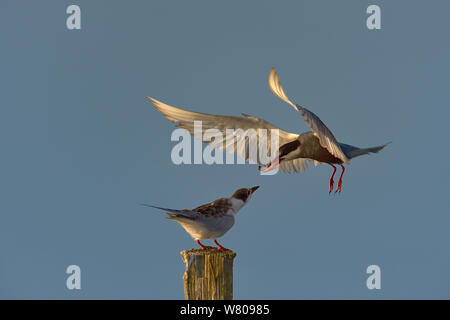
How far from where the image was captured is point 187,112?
26.4ft

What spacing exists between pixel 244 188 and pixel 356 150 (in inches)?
79.4

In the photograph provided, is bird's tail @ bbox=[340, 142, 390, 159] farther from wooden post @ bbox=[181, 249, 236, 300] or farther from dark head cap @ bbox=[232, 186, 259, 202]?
wooden post @ bbox=[181, 249, 236, 300]

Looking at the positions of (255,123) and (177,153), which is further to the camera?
(255,123)

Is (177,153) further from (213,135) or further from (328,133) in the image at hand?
(328,133)

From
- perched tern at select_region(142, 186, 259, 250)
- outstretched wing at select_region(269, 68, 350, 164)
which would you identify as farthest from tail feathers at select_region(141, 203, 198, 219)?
outstretched wing at select_region(269, 68, 350, 164)

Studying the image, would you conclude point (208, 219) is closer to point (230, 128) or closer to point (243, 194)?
point (243, 194)

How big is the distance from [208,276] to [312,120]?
7.60 feet

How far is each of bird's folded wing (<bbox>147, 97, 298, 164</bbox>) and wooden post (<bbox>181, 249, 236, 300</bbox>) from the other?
2.19m

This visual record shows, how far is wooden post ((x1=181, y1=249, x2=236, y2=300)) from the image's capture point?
665cm

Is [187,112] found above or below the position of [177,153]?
above

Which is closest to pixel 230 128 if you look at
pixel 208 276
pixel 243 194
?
pixel 243 194
